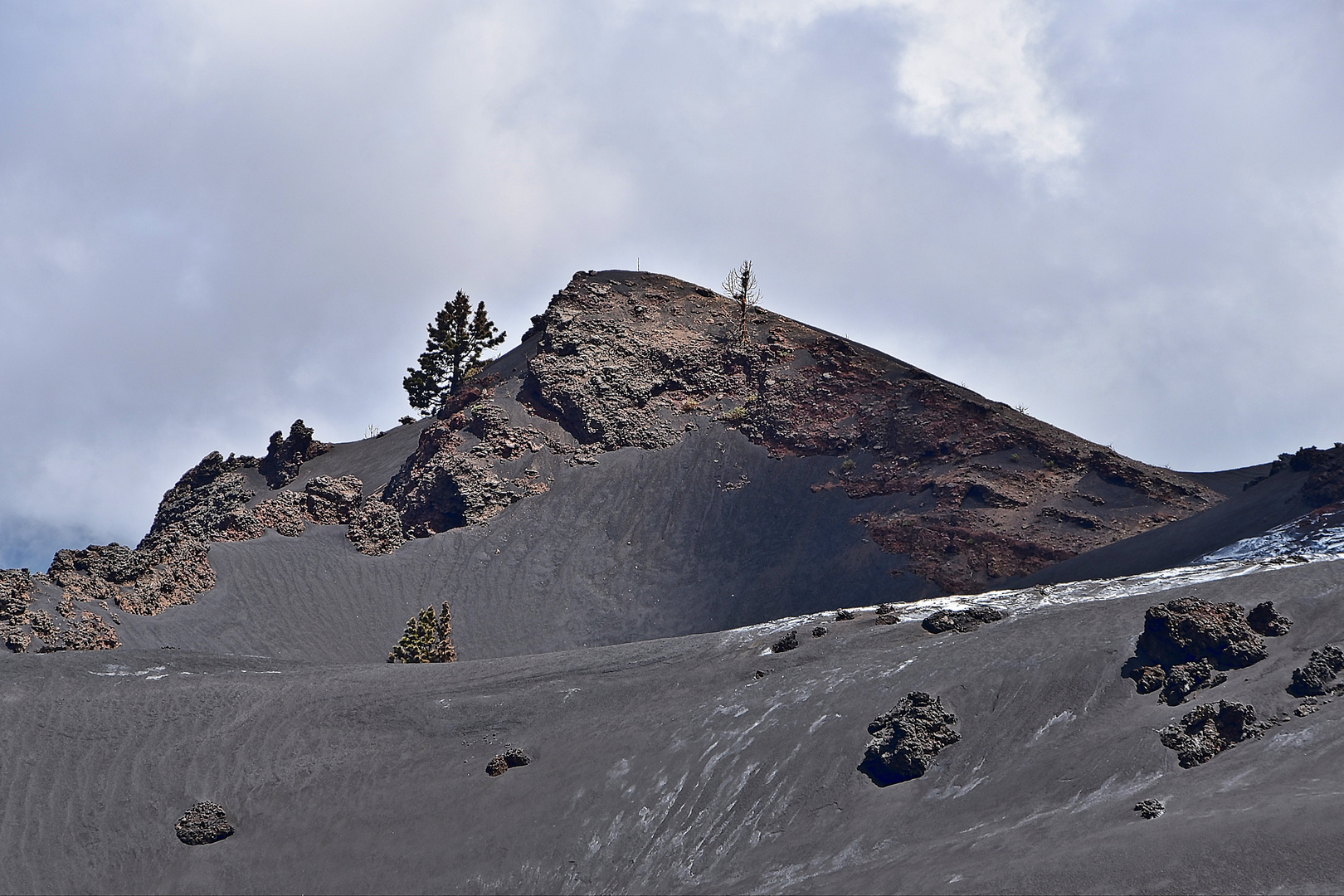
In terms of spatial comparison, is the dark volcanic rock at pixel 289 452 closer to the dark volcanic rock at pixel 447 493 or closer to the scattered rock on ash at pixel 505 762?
the dark volcanic rock at pixel 447 493

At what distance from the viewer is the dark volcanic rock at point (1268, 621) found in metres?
21.2

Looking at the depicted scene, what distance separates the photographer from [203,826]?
22188 millimetres

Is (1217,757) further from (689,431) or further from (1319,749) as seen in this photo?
(689,431)

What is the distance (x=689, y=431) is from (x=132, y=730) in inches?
1198

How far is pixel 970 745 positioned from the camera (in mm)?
19984

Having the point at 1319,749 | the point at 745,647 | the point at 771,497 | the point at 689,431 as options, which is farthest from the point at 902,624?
the point at 689,431

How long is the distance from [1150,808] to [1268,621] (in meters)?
6.96

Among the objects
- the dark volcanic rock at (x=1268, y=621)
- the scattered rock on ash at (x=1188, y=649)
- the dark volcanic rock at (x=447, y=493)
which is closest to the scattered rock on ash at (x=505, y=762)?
the scattered rock on ash at (x=1188, y=649)

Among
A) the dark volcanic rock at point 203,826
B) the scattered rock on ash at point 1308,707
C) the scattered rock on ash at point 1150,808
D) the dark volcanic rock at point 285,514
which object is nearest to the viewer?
the scattered rock on ash at point 1150,808

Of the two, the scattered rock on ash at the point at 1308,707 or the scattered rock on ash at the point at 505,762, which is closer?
the scattered rock on ash at the point at 1308,707

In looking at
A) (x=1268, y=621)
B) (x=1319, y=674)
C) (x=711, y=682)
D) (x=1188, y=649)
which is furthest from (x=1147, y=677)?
(x=711, y=682)

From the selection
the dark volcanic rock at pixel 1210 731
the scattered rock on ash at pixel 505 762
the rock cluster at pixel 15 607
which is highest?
the rock cluster at pixel 15 607

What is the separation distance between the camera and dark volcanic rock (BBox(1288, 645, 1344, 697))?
18703 millimetres

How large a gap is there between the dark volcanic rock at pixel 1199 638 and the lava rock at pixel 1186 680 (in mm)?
351
